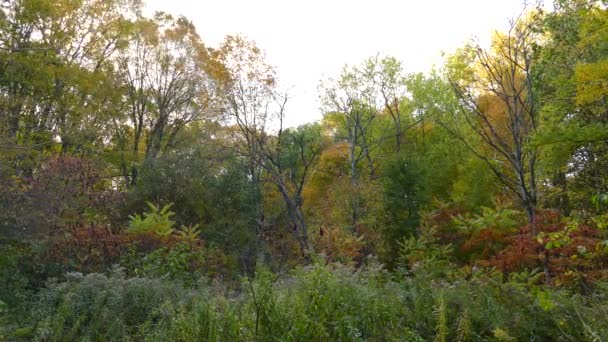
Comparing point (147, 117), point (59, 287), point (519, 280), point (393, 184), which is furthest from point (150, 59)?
point (519, 280)

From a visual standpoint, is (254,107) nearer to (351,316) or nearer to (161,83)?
(161,83)

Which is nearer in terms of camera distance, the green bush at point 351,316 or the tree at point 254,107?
the green bush at point 351,316

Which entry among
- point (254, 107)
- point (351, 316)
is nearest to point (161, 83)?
point (254, 107)

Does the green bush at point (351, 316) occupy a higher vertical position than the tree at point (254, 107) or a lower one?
lower

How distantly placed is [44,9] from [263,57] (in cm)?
836

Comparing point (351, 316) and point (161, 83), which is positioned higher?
point (161, 83)

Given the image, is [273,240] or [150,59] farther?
[150,59]

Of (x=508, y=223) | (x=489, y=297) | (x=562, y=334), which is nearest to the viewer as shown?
(x=562, y=334)

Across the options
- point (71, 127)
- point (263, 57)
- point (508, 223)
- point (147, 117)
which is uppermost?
point (263, 57)

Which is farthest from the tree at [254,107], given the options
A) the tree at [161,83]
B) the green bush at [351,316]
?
the green bush at [351,316]

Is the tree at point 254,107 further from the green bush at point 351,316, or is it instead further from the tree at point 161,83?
the green bush at point 351,316

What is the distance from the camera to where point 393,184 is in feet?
62.7

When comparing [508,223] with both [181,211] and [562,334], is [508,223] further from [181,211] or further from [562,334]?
[181,211]

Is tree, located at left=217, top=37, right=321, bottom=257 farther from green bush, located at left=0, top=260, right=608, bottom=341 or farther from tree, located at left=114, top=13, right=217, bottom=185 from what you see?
green bush, located at left=0, top=260, right=608, bottom=341
